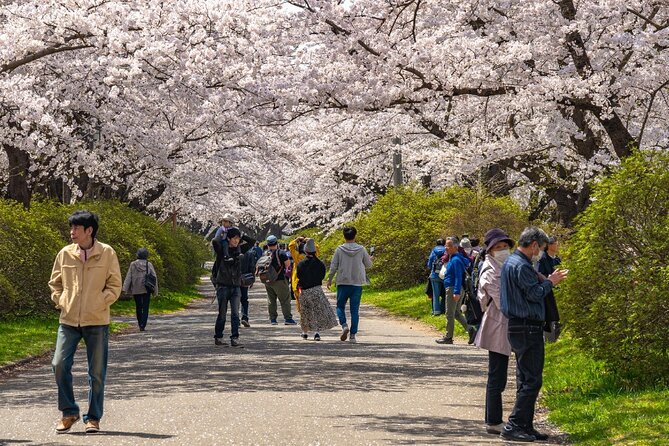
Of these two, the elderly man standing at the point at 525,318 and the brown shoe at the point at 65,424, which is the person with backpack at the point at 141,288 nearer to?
the brown shoe at the point at 65,424

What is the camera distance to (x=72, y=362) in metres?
9.60

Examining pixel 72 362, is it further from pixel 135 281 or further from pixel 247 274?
pixel 135 281

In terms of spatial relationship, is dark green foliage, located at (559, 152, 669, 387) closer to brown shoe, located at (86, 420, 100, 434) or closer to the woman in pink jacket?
the woman in pink jacket

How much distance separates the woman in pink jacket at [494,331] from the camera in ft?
31.6

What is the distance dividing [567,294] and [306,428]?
156 inches

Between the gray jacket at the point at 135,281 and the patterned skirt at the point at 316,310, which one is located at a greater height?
the gray jacket at the point at 135,281

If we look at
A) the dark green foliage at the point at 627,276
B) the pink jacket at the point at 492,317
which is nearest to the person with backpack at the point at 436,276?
the dark green foliage at the point at 627,276

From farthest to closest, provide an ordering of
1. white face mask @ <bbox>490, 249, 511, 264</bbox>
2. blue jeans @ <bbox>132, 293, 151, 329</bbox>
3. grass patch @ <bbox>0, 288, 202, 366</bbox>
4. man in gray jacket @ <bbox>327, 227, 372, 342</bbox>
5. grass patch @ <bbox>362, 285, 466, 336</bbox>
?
grass patch @ <bbox>362, 285, 466, 336</bbox> < blue jeans @ <bbox>132, 293, 151, 329</bbox> < man in gray jacket @ <bbox>327, 227, 372, 342</bbox> < grass patch @ <bbox>0, 288, 202, 366</bbox> < white face mask @ <bbox>490, 249, 511, 264</bbox>

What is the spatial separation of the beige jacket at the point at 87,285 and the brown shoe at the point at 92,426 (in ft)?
2.57

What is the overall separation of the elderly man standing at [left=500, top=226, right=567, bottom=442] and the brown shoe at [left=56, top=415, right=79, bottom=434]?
3.46m

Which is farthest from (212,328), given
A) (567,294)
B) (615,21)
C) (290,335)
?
(567,294)

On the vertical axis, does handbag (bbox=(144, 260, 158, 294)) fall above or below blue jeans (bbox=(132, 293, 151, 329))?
above

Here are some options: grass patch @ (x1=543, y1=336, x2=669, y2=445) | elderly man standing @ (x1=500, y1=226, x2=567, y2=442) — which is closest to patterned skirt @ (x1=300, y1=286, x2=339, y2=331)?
grass patch @ (x1=543, y1=336, x2=669, y2=445)

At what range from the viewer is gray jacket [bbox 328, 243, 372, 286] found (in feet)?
61.5
